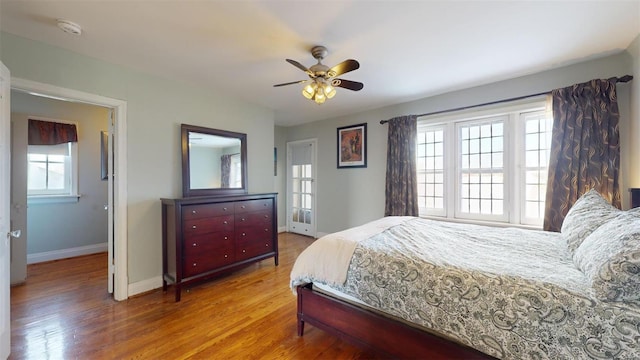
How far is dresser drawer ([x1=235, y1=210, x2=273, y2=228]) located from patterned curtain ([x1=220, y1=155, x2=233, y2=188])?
1.81 ft

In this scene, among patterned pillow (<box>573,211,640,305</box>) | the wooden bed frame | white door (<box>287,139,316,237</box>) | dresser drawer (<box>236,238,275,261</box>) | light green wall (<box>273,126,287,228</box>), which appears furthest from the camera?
light green wall (<box>273,126,287,228</box>)

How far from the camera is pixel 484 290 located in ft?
4.16

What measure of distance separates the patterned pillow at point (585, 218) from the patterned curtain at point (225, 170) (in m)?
3.46

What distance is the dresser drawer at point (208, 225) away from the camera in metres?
2.70

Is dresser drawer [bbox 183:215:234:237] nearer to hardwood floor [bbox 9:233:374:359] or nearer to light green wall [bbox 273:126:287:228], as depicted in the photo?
hardwood floor [bbox 9:233:374:359]

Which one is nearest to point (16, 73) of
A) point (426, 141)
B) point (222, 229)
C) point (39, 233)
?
point (222, 229)

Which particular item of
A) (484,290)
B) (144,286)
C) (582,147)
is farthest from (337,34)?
(144,286)

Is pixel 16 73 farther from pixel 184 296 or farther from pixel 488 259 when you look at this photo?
pixel 488 259

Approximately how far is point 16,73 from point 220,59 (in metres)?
1.61

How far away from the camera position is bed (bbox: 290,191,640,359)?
1.05 metres

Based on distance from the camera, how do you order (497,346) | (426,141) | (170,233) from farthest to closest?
1. (426,141)
2. (170,233)
3. (497,346)

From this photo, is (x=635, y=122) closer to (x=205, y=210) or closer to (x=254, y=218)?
(x=254, y=218)

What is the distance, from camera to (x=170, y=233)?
2.77m

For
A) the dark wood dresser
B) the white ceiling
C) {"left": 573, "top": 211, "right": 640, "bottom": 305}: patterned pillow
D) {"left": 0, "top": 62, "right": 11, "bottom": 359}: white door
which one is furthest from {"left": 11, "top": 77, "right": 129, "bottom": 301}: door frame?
{"left": 573, "top": 211, "right": 640, "bottom": 305}: patterned pillow
